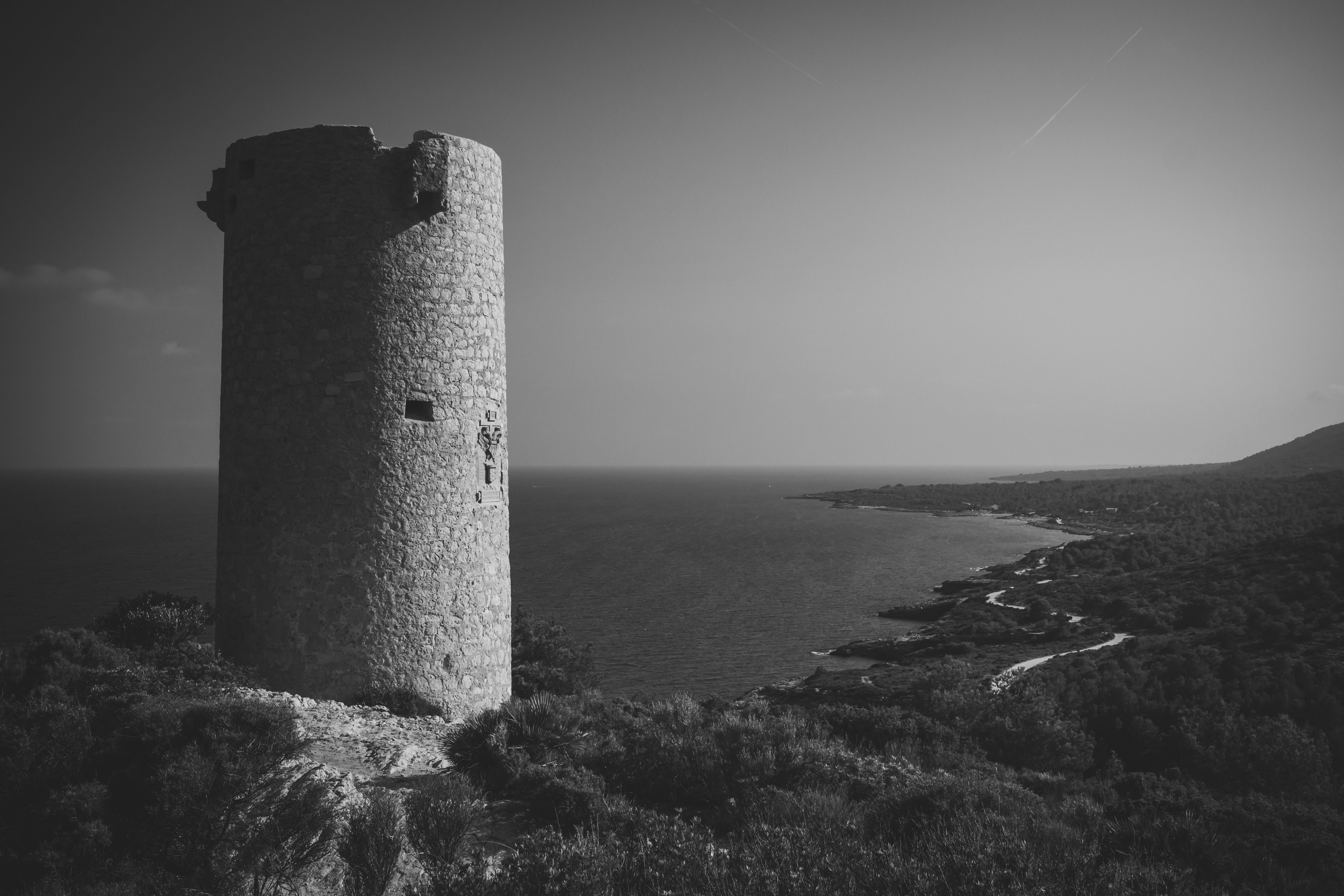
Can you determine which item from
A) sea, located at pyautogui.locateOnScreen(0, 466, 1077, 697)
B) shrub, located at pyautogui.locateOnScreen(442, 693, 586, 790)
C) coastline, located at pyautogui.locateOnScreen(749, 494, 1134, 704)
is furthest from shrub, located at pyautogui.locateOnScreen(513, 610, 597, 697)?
shrub, located at pyautogui.locateOnScreen(442, 693, 586, 790)

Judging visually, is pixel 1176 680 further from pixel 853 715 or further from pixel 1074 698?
pixel 853 715

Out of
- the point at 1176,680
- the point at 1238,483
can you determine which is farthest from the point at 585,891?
the point at 1238,483

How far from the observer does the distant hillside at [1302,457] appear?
12344 centimetres

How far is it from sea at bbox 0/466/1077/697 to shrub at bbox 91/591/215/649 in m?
13.1

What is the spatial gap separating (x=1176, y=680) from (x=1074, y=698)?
9.28 feet

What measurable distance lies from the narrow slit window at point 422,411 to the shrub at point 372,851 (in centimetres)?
423

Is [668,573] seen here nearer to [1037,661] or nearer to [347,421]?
[1037,661]

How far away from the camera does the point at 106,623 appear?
9.97m

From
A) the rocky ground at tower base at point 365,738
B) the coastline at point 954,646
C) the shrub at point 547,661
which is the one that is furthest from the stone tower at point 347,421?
the coastline at point 954,646

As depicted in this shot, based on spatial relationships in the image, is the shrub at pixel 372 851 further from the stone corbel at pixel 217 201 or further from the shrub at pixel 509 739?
the stone corbel at pixel 217 201

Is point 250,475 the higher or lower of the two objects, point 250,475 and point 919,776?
the higher

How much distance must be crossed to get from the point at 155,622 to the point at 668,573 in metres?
51.2

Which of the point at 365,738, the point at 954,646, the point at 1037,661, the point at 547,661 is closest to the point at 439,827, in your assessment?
the point at 365,738

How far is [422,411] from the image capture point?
827 cm
